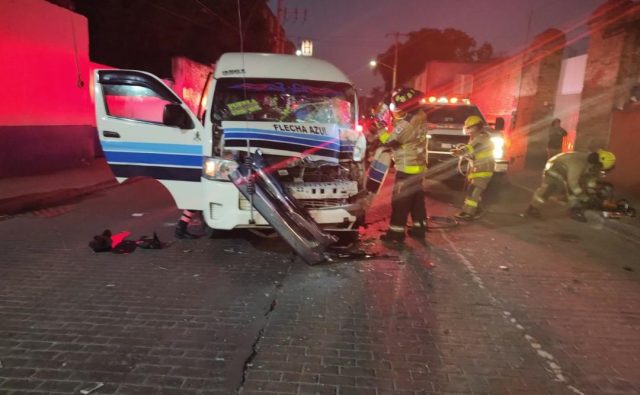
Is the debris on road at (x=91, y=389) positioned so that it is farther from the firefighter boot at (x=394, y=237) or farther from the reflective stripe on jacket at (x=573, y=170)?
the reflective stripe on jacket at (x=573, y=170)

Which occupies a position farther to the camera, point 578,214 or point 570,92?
point 570,92

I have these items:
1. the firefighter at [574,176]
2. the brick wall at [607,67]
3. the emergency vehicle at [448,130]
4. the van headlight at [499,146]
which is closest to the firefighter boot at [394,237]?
the firefighter at [574,176]

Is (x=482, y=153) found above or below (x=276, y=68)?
below

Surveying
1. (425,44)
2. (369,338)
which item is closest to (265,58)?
(369,338)

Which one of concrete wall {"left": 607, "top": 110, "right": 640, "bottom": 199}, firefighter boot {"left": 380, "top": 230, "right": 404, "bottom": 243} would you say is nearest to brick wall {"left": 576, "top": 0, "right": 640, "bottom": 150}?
concrete wall {"left": 607, "top": 110, "right": 640, "bottom": 199}

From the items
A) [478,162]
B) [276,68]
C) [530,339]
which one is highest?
[276,68]

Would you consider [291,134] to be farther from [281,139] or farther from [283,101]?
[283,101]

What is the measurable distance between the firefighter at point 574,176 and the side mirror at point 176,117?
6182 millimetres

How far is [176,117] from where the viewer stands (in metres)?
5.72

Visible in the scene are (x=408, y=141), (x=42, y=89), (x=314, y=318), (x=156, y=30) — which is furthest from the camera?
(x=156, y=30)

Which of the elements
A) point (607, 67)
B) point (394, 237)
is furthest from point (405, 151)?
point (607, 67)

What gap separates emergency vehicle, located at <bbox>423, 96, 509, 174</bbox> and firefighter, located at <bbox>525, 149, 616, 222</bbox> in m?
1.91

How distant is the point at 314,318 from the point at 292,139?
2.57 m

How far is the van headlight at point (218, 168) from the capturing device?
17.6 feet
